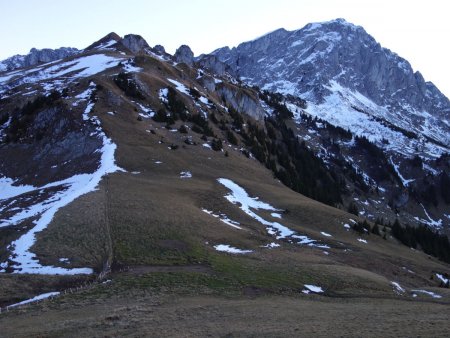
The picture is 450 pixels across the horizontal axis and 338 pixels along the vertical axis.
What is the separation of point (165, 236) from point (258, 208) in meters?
23.7

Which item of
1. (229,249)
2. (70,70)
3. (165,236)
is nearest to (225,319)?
(229,249)

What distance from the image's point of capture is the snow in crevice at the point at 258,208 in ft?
186

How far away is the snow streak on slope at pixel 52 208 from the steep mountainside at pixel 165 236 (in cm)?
22

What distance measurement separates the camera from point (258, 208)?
2675 inches

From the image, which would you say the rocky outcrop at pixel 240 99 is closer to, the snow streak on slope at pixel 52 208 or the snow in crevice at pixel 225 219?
the snow streak on slope at pixel 52 208

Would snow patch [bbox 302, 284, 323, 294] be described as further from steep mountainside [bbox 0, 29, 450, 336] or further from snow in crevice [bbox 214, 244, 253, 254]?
snow in crevice [bbox 214, 244, 253, 254]

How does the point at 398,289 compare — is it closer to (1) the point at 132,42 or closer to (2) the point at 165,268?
(2) the point at 165,268

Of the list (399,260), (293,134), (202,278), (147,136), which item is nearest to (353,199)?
(293,134)

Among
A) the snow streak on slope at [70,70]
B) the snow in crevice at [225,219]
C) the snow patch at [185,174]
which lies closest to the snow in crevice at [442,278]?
the snow in crevice at [225,219]

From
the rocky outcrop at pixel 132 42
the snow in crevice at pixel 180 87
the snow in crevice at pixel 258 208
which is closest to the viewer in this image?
the snow in crevice at pixel 258 208

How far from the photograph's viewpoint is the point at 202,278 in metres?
37.1

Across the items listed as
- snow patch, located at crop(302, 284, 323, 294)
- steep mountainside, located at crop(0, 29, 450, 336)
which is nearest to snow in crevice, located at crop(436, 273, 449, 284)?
steep mountainside, located at crop(0, 29, 450, 336)

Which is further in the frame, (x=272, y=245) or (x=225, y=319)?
(x=272, y=245)

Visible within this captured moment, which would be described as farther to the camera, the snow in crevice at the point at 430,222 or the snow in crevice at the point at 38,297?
the snow in crevice at the point at 430,222
